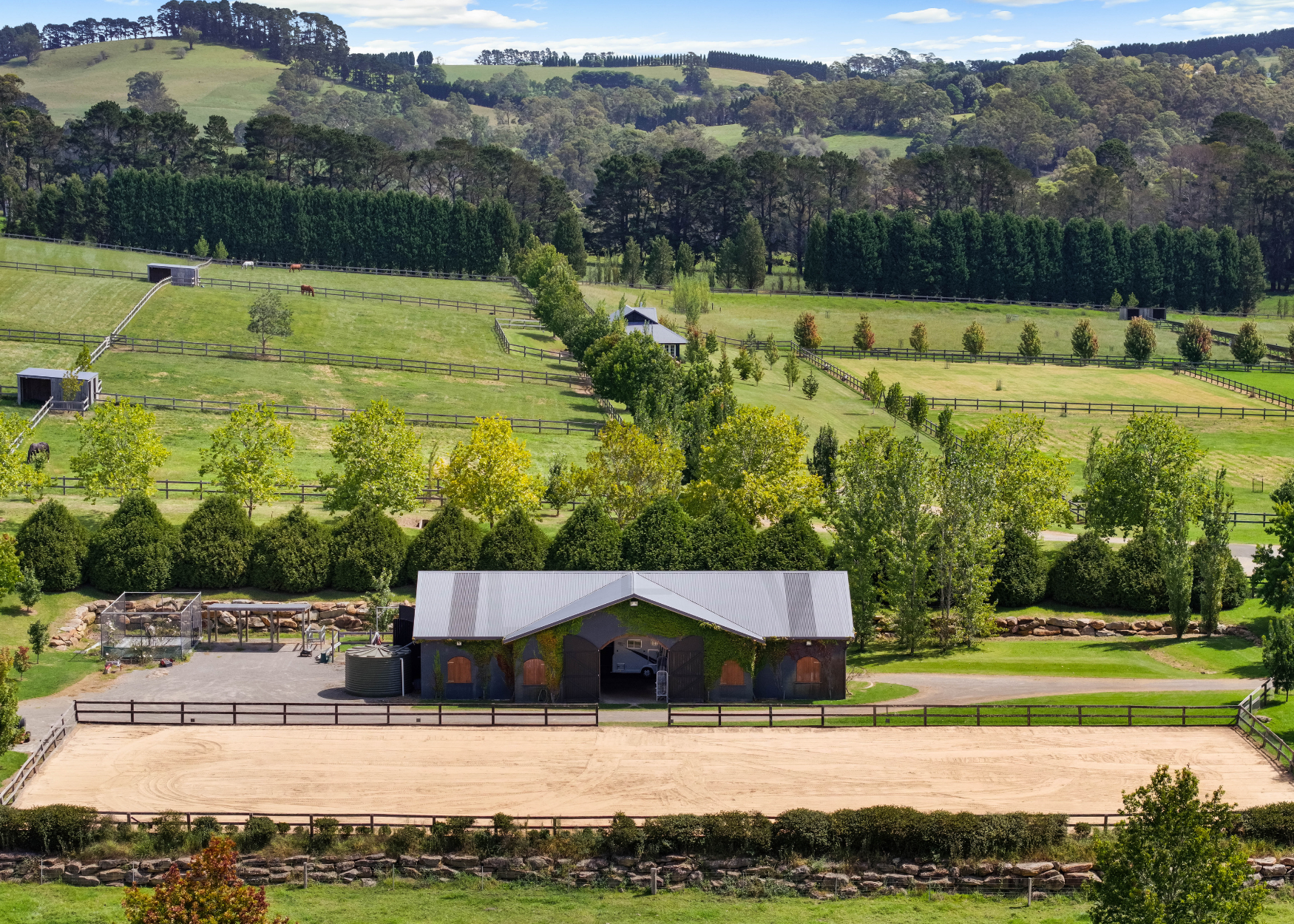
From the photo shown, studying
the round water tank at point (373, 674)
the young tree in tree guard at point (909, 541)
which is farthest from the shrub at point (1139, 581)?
the round water tank at point (373, 674)

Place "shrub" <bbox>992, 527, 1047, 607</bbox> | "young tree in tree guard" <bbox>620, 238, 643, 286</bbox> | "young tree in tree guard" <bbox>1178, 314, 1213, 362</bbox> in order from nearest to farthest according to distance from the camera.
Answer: "shrub" <bbox>992, 527, 1047, 607</bbox>
"young tree in tree guard" <bbox>1178, 314, 1213, 362</bbox>
"young tree in tree guard" <bbox>620, 238, 643, 286</bbox>

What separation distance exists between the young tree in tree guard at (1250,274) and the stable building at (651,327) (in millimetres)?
71522

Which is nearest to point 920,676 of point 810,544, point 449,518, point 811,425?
point 810,544

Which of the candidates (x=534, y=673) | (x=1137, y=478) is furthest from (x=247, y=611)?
(x=1137, y=478)

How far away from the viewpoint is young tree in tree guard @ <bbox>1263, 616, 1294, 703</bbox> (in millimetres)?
50375

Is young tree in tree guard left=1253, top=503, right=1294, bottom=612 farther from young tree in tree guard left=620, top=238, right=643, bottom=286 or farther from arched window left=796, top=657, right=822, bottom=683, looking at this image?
young tree in tree guard left=620, top=238, right=643, bottom=286

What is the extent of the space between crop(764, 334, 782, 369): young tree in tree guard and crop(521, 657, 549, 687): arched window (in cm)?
6916

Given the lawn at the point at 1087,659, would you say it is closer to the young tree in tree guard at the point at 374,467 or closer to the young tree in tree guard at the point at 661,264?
the young tree in tree guard at the point at 374,467

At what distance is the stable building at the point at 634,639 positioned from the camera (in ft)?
A: 177

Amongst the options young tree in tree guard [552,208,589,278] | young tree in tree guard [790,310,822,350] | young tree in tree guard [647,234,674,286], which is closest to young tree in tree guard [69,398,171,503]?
young tree in tree guard [790,310,822,350]

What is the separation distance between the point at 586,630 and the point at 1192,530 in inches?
1431

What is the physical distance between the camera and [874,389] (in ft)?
357

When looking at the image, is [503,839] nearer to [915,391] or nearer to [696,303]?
[915,391]

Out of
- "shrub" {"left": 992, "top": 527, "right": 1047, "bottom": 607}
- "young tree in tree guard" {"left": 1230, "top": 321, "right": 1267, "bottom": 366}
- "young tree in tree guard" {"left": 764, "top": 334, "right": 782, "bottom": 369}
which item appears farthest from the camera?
"young tree in tree guard" {"left": 1230, "top": 321, "right": 1267, "bottom": 366}
